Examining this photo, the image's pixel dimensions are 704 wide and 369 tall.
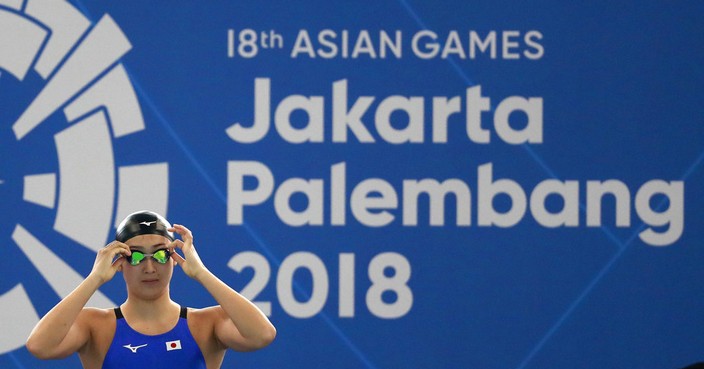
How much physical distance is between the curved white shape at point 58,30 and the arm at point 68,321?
5.39 ft

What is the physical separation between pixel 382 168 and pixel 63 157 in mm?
1347

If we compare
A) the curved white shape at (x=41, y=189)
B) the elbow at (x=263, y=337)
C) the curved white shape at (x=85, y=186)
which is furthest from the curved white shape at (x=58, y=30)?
the elbow at (x=263, y=337)

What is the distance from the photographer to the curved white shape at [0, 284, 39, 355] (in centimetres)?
431

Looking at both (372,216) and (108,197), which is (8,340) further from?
(372,216)

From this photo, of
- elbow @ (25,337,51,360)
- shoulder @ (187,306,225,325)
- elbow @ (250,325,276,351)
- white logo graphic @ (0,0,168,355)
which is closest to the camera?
elbow @ (25,337,51,360)

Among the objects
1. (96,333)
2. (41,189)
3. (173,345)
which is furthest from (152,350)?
(41,189)

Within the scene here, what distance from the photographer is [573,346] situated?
4383 millimetres

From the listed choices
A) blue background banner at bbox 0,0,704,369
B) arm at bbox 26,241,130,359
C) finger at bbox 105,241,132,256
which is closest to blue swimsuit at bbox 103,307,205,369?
arm at bbox 26,241,130,359

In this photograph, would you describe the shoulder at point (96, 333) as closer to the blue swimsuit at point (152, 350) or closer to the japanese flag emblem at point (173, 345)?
the blue swimsuit at point (152, 350)

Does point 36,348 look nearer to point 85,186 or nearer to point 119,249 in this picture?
point 119,249

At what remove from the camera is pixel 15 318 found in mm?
4324

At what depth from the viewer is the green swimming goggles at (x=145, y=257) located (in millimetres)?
2955

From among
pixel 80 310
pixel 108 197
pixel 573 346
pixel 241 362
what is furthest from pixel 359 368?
pixel 80 310

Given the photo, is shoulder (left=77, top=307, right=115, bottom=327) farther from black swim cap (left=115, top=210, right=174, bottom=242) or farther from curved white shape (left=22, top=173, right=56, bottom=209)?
curved white shape (left=22, top=173, right=56, bottom=209)
